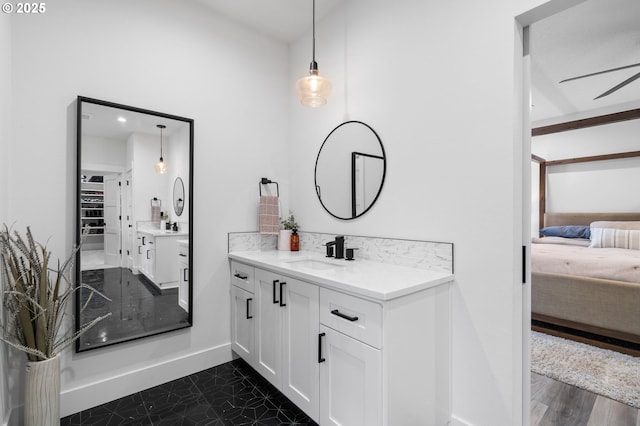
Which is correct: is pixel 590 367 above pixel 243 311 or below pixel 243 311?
below

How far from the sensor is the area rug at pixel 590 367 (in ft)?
6.89

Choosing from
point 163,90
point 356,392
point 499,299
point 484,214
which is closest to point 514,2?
point 484,214

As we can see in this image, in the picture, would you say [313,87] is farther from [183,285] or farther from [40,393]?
[40,393]

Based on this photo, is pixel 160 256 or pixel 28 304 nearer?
pixel 28 304

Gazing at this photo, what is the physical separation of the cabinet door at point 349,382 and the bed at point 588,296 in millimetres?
2836

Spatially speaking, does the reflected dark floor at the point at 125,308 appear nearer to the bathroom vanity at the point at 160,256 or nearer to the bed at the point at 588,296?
the bathroom vanity at the point at 160,256

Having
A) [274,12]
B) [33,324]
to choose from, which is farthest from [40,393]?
[274,12]

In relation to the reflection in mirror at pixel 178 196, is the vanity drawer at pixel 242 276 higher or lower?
lower

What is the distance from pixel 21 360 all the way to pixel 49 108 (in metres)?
1.45

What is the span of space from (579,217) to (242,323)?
18.6 feet

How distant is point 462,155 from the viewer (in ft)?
5.52

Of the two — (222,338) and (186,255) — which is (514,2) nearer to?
(186,255)

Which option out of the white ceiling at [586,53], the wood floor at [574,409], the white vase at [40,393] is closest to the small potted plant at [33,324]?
the white vase at [40,393]

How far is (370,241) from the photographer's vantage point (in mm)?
2170
